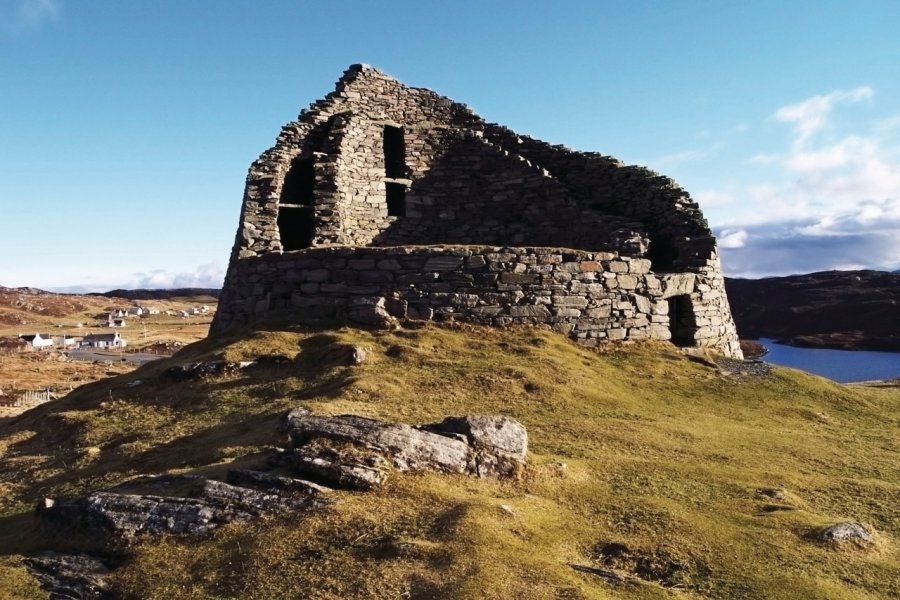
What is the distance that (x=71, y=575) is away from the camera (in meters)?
6.27

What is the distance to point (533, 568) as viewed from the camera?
19.7ft

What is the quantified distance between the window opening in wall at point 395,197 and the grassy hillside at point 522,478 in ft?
27.9

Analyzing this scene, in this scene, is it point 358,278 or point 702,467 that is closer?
point 702,467

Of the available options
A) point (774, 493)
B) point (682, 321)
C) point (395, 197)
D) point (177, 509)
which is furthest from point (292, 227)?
point (774, 493)

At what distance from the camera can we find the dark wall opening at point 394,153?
23.5 m

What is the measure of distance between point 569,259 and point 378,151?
9.51 metres

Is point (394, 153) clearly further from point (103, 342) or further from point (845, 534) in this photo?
point (103, 342)

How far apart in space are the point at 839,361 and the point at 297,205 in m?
36.4

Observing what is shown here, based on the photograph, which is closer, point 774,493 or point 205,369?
point 774,493

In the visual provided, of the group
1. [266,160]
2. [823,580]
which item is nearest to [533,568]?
[823,580]

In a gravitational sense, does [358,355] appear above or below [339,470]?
above

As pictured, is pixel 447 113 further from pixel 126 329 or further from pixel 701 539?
pixel 126 329

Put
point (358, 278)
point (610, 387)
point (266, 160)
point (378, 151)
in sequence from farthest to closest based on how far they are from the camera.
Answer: point (378, 151) < point (266, 160) < point (358, 278) < point (610, 387)

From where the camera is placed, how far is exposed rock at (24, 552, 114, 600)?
5.98 m
